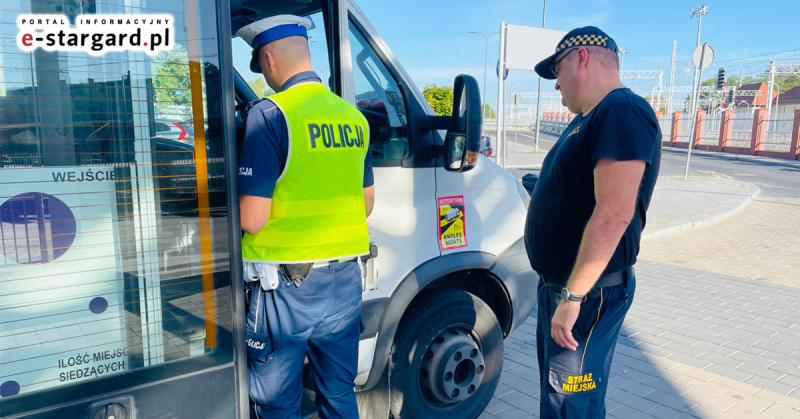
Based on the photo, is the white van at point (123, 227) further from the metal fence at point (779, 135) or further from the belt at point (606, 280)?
the metal fence at point (779, 135)

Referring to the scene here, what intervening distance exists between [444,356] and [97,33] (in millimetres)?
2166

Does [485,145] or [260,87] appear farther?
[485,145]

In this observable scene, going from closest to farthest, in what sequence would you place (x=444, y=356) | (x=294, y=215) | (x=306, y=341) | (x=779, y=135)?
(x=294, y=215) < (x=306, y=341) < (x=444, y=356) < (x=779, y=135)

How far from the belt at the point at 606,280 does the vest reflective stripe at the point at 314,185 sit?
34.3 inches

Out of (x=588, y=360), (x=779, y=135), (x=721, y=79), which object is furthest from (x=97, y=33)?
(x=779, y=135)

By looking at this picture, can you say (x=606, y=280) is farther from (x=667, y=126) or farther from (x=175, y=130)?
(x=667, y=126)

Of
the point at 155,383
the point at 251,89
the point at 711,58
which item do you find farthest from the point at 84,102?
the point at 711,58

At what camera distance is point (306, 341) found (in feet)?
6.93

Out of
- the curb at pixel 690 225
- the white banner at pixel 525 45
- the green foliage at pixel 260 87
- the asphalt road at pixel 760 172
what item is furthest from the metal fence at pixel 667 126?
the green foliage at pixel 260 87

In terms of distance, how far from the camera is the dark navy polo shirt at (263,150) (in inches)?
73.2

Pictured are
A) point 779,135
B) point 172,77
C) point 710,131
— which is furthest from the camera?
point 710,131

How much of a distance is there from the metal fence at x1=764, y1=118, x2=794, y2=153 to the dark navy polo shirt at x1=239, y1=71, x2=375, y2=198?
99.4ft

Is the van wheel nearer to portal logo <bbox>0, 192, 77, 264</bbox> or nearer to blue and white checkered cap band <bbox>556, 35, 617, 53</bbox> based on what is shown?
blue and white checkered cap band <bbox>556, 35, 617, 53</bbox>

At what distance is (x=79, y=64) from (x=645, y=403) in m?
3.57
